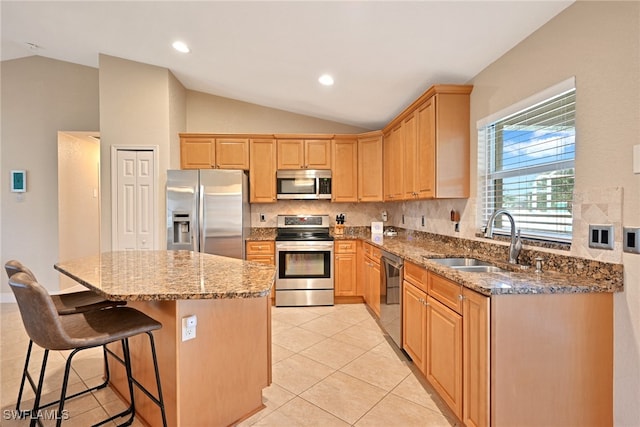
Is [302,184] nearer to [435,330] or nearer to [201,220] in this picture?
[201,220]

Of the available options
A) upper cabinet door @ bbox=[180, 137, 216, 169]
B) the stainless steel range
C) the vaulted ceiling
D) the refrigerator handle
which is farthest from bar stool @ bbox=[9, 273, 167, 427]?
upper cabinet door @ bbox=[180, 137, 216, 169]

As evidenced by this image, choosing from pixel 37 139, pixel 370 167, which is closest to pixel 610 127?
pixel 370 167

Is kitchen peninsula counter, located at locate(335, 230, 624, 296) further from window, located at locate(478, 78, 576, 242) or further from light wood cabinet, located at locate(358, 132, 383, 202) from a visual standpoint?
light wood cabinet, located at locate(358, 132, 383, 202)

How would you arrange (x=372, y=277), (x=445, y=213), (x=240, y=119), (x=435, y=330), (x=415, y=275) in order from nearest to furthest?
(x=435, y=330)
(x=415, y=275)
(x=445, y=213)
(x=372, y=277)
(x=240, y=119)

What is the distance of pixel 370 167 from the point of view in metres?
4.30

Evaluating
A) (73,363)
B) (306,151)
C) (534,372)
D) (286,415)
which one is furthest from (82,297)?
(306,151)

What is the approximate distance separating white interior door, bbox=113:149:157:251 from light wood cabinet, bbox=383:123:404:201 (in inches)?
117

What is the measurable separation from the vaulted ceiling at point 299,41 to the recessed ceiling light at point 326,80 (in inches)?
3.0

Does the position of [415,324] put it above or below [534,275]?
below

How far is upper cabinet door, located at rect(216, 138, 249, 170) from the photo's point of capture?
4266 mm

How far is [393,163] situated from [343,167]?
81 centimetres

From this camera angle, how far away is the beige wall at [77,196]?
4383mm

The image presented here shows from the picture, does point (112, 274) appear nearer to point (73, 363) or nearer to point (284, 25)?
point (73, 363)

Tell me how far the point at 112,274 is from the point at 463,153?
9.15 feet
